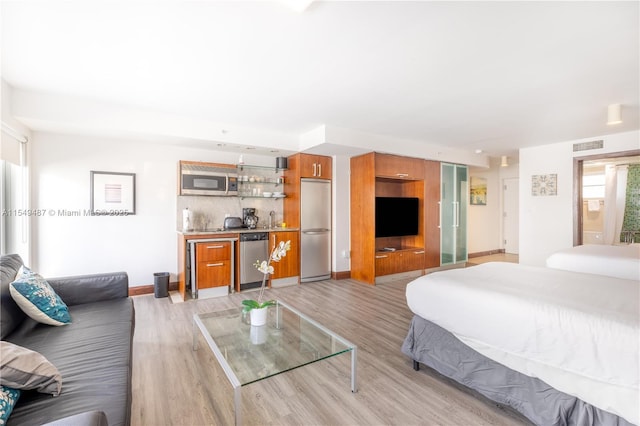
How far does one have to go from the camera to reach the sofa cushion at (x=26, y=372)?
1.13 meters

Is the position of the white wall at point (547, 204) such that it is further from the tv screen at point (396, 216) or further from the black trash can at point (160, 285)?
the black trash can at point (160, 285)

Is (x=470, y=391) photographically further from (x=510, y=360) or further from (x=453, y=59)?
(x=453, y=59)

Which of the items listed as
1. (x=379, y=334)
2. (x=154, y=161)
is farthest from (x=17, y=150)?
(x=379, y=334)

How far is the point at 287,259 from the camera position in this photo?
4.82 metres

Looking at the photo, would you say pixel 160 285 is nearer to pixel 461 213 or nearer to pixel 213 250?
pixel 213 250

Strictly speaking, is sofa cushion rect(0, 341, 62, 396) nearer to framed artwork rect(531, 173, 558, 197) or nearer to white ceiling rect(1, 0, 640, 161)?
white ceiling rect(1, 0, 640, 161)

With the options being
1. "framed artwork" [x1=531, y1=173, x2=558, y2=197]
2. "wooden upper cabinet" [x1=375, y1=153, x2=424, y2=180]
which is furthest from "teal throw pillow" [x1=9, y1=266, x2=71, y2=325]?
"framed artwork" [x1=531, y1=173, x2=558, y2=197]

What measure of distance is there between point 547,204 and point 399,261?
2955mm

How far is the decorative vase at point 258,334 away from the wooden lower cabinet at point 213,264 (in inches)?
83.5

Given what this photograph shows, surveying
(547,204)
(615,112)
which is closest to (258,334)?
(615,112)

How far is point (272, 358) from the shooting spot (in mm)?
1847

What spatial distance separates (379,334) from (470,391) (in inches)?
39.9

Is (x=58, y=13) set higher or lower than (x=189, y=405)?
higher

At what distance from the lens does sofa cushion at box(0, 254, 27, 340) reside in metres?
1.72
